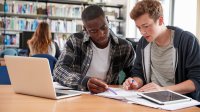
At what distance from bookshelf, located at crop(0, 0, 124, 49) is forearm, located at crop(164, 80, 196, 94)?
15.8 ft

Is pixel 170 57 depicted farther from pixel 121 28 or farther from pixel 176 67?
pixel 121 28

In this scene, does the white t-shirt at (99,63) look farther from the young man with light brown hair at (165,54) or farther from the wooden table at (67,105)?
the wooden table at (67,105)

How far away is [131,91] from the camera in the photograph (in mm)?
1495

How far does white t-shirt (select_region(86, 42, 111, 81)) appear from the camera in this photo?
192cm

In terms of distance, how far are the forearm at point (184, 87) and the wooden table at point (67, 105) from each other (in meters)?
0.31

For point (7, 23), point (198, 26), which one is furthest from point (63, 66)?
point (7, 23)

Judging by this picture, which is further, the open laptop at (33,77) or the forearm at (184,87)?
the forearm at (184,87)

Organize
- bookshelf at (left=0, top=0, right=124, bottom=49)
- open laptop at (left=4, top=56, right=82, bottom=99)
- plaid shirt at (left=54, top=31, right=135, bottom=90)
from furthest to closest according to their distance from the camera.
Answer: bookshelf at (left=0, top=0, right=124, bottom=49) < plaid shirt at (left=54, top=31, right=135, bottom=90) < open laptop at (left=4, top=56, right=82, bottom=99)

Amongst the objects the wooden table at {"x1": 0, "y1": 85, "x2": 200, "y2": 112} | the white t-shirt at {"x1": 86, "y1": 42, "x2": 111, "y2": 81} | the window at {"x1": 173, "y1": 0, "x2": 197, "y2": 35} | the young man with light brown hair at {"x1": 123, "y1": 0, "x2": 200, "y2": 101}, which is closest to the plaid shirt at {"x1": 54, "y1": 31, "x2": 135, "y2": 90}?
the white t-shirt at {"x1": 86, "y1": 42, "x2": 111, "y2": 81}

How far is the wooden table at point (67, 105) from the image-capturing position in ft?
3.61

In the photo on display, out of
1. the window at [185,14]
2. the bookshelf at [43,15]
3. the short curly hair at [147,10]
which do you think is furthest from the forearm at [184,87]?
the bookshelf at [43,15]

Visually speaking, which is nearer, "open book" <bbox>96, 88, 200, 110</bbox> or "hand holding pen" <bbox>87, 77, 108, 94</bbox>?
"open book" <bbox>96, 88, 200, 110</bbox>

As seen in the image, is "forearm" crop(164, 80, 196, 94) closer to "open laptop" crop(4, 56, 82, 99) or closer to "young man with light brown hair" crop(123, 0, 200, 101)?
"young man with light brown hair" crop(123, 0, 200, 101)

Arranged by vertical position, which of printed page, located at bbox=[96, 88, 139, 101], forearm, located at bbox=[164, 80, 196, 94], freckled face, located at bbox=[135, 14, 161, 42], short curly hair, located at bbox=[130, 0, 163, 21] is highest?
short curly hair, located at bbox=[130, 0, 163, 21]
